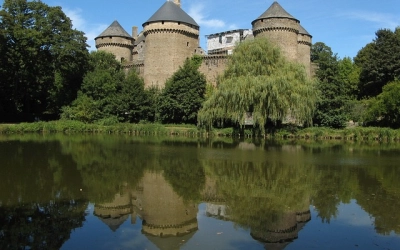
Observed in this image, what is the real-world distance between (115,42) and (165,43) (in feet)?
22.1

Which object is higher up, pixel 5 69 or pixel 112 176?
pixel 5 69

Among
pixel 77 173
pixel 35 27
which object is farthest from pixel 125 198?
pixel 35 27

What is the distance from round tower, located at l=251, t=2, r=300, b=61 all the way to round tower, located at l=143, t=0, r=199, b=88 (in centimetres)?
626

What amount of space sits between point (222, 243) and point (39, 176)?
5749 millimetres

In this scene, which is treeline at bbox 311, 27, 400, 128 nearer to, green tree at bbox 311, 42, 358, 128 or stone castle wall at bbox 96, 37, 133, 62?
green tree at bbox 311, 42, 358, 128

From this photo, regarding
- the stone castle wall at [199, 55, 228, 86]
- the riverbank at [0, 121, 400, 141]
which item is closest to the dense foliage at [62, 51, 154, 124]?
the riverbank at [0, 121, 400, 141]

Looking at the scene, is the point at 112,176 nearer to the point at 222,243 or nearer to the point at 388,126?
the point at 222,243

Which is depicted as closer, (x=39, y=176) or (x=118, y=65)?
(x=39, y=176)

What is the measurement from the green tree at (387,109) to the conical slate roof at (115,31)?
22.3 meters

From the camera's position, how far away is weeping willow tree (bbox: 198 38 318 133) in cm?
2219

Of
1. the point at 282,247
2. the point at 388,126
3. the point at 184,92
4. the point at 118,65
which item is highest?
the point at 118,65

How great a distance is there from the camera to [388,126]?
26375 millimetres

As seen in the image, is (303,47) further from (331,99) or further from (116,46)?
(116,46)

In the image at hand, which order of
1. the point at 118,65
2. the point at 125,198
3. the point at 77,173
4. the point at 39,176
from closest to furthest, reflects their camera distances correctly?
the point at 125,198 < the point at 39,176 < the point at 77,173 < the point at 118,65
